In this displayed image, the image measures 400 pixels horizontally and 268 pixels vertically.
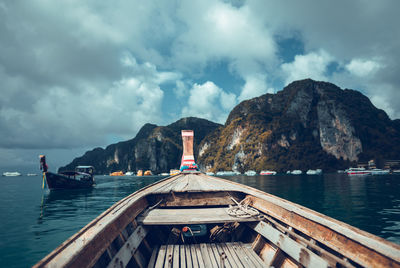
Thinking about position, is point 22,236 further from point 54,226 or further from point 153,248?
point 153,248

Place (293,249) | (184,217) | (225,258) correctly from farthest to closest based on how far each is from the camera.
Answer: (184,217) < (225,258) < (293,249)

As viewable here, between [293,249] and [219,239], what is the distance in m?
2.45

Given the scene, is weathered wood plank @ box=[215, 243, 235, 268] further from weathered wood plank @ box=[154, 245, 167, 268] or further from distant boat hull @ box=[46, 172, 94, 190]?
distant boat hull @ box=[46, 172, 94, 190]

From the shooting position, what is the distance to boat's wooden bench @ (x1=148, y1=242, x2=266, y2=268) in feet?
12.5

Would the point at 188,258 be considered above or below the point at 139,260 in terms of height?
below

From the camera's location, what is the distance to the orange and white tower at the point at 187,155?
2044cm

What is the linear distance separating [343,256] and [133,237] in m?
3.68

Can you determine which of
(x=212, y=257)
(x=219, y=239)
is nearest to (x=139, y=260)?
(x=212, y=257)

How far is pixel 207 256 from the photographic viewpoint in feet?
13.6

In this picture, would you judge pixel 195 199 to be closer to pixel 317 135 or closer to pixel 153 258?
pixel 153 258

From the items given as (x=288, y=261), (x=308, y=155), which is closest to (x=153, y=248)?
(x=288, y=261)

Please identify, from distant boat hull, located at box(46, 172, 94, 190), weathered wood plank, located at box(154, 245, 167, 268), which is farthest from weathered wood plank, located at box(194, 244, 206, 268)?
distant boat hull, located at box(46, 172, 94, 190)

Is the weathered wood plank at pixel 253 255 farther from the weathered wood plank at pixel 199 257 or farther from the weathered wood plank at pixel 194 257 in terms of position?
the weathered wood plank at pixel 194 257

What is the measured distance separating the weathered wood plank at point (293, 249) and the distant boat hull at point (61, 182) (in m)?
42.5
